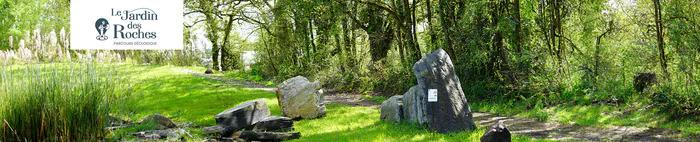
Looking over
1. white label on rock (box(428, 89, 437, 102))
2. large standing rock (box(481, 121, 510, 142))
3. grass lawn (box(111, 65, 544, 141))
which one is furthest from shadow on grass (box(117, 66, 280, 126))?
large standing rock (box(481, 121, 510, 142))

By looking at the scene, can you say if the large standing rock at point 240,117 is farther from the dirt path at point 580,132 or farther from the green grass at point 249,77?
the green grass at point 249,77

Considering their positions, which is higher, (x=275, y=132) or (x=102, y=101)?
(x=102, y=101)

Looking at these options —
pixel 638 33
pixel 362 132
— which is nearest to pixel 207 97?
pixel 362 132

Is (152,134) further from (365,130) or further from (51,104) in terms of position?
(365,130)

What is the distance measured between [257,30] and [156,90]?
34.1ft

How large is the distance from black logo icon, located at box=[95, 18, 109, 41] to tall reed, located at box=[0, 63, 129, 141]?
9.40m

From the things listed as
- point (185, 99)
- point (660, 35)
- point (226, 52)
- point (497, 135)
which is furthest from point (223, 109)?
point (226, 52)

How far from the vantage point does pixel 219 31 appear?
28.8m

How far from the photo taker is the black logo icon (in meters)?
15.1

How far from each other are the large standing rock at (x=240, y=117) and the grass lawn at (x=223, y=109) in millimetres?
410

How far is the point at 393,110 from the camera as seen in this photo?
8656 mm

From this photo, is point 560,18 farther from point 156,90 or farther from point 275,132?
point 156,90

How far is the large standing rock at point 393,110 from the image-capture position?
27.8 feet

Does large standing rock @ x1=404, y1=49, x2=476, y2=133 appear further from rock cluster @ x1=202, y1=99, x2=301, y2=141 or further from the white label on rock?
rock cluster @ x1=202, y1=99, x2=301, y2=141
